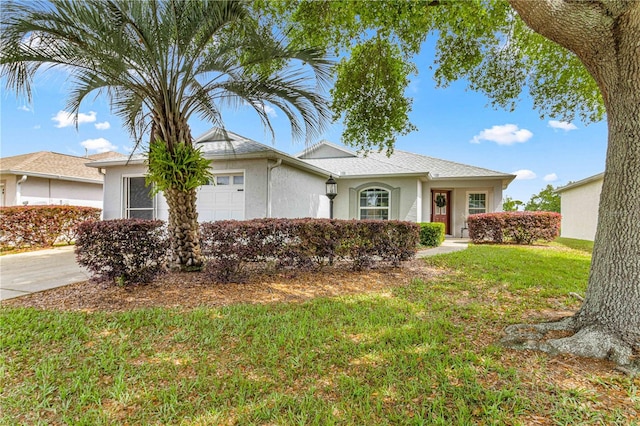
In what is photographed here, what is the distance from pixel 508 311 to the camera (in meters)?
4.29

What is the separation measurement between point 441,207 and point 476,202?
1.68 meters

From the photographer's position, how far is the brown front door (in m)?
16.2

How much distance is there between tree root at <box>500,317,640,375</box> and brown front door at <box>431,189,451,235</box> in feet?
43.5

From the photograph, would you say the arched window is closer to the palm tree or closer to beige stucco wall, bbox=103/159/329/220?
beige stucco wall, bbox=103/159/329/220

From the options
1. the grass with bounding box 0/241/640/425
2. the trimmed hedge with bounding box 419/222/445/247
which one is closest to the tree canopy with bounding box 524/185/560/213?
the trimmed hedge with bounding box 419/222/445/247

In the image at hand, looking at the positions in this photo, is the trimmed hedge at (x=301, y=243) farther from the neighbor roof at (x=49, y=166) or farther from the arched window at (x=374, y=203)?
the neighbor roof at (x=49, y=166)

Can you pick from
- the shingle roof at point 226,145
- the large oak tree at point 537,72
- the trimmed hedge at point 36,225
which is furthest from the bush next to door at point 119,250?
the trimmed hedge at point 36,225

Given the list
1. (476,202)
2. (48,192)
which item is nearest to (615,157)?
(476,202)

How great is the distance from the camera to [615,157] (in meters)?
3.21

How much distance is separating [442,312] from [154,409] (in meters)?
3.56

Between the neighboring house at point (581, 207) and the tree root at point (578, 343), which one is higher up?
the neighboring house at point (581, 207)

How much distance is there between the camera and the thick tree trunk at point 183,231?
6145 millimetres

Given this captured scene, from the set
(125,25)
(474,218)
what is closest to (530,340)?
(125,25)

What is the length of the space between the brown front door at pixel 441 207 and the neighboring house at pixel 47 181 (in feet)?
50.1
